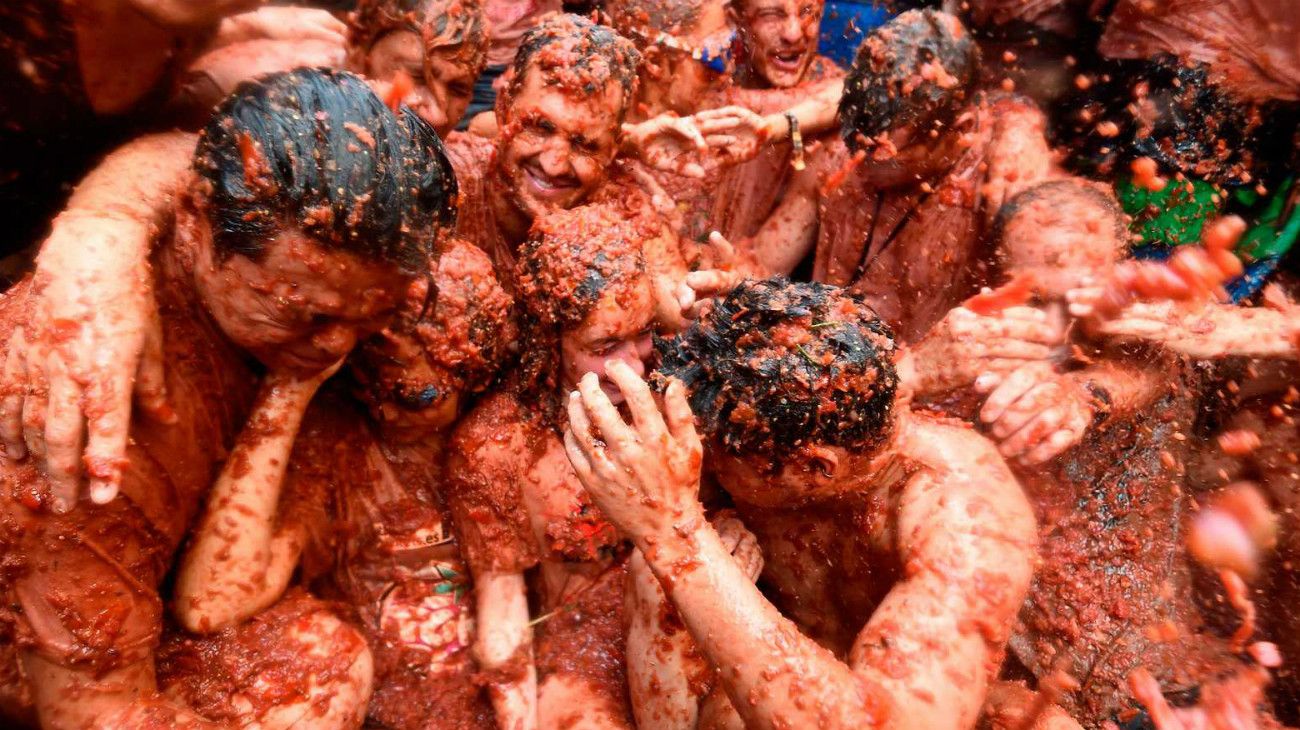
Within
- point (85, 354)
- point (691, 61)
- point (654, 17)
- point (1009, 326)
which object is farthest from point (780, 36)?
point (85, 354)

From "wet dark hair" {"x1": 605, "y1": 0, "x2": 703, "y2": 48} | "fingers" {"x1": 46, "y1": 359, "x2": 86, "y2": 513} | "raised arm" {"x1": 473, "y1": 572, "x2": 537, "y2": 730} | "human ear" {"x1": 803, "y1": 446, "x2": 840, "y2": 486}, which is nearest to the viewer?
"fingers" {"x1": 46, "y1": 359, "x2": 86, "y2": 513}

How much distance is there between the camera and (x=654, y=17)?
13.1 feet

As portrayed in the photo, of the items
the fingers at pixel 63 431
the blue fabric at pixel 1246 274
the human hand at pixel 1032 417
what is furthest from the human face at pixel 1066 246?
the fingers at pixel 63 431

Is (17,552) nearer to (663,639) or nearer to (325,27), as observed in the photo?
(663,639)

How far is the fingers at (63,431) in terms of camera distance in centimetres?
179

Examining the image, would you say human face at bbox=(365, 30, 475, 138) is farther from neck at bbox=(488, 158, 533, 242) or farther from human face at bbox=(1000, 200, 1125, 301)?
human face at bbox=(1000, 200, 1125, 301)

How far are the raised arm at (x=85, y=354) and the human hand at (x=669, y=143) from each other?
73.8 inches

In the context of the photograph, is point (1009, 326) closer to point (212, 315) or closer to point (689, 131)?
point (689, 131)

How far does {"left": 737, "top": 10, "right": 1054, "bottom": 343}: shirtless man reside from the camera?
314 cm

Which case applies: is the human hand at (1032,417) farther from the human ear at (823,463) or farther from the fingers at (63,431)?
the fingers at (63,431)

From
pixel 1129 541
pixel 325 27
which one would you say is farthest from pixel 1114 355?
pixel 325 27

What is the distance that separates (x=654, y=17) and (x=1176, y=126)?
2325 mm

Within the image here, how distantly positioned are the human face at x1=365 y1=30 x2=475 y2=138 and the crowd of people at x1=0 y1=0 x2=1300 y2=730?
0.01 meters

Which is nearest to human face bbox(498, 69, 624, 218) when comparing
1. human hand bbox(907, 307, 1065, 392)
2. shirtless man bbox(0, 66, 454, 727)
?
shirtless man bbox(0, 66, 454, 727)
